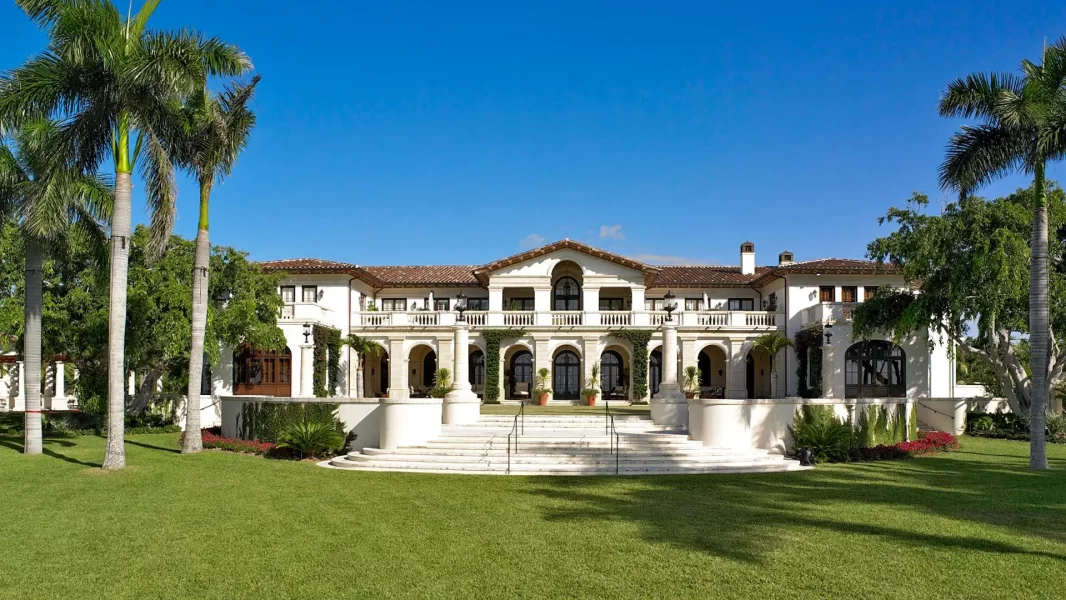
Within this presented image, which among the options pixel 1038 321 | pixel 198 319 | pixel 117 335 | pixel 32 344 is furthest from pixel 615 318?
pixel 117 335

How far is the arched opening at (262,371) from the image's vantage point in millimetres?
35219

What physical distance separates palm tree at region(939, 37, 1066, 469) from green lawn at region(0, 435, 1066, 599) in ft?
10.4

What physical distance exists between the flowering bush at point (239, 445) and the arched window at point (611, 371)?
75.0 feet

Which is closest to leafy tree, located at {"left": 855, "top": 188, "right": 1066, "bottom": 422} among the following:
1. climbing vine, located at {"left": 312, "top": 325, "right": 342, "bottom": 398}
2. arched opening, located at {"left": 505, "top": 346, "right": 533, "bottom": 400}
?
arched opening, located at {"left": 505, "top": 346, "right": 533, "bottom": 400}

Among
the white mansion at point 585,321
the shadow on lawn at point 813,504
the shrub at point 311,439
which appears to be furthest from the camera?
the white mansion at point 585,321

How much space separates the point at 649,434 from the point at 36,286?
669 inches

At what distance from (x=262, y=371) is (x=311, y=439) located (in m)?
16.1

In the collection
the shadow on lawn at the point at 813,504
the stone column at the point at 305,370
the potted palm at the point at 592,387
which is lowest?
the shadow on lawn at the point at 813,504

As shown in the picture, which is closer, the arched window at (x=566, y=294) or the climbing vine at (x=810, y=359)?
the climbing vine at (x=810, y=359)

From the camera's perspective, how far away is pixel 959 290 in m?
26.8

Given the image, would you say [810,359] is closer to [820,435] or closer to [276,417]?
[820,435]

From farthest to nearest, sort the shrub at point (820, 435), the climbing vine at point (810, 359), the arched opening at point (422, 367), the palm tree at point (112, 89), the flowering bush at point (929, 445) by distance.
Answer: the arched opening at point (422, 367), the climbing vine at point (810, 359), the flowering bush at point (929, 445), the shrub at point (820, 435), the palm tree at point (112, 89)

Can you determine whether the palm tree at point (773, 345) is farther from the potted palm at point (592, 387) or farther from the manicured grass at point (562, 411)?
the manicured grass at point (562, 411)

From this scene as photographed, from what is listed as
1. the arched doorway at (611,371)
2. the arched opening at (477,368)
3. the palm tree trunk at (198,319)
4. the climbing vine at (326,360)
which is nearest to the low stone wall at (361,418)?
the palm tree trunk at (198,319)
